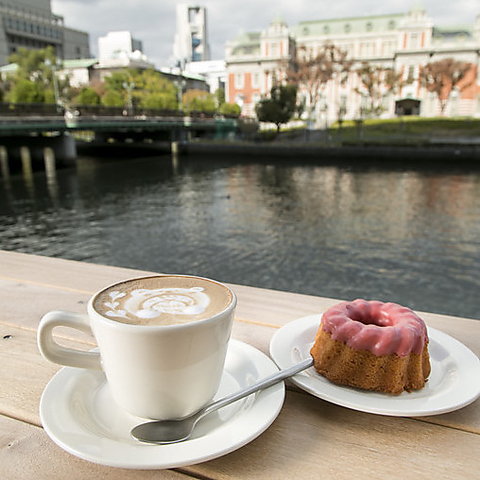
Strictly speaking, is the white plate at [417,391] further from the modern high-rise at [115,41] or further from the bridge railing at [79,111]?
the modern high-rise at [115,41]

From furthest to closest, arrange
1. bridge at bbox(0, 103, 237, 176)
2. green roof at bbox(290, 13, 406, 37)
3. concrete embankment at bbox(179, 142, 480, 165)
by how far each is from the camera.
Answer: green roof at bbox(290, 13, 406, 37) → concrete embankment at bbox(179, 142, 480, 165) → bridge at bbox(0, 103, 237, 176)

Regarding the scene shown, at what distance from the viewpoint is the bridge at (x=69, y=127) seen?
20.0 metres

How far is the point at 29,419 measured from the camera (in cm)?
68

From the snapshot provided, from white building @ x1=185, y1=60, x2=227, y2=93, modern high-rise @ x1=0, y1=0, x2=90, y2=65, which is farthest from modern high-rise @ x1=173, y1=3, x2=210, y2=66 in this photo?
modern high-rise @ x1=0, y1=0, x2=90, y2=65

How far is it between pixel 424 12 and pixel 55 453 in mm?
57180

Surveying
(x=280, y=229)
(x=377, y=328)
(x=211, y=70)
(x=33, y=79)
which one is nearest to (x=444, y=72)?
(x=280, y=229)

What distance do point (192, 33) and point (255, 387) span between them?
444 ft

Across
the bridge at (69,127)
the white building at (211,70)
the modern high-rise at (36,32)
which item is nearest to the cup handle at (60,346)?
the bridge at (69,127)

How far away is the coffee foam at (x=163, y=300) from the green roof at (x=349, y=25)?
2365 inches

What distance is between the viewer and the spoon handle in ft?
2.11

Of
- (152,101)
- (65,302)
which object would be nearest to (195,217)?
(65,302)

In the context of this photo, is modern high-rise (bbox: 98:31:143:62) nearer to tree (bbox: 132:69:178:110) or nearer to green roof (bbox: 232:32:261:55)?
green roof (bbox: 232:32:261:55)

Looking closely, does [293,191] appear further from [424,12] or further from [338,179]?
[424,12]

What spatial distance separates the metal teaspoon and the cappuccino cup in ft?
0.06
